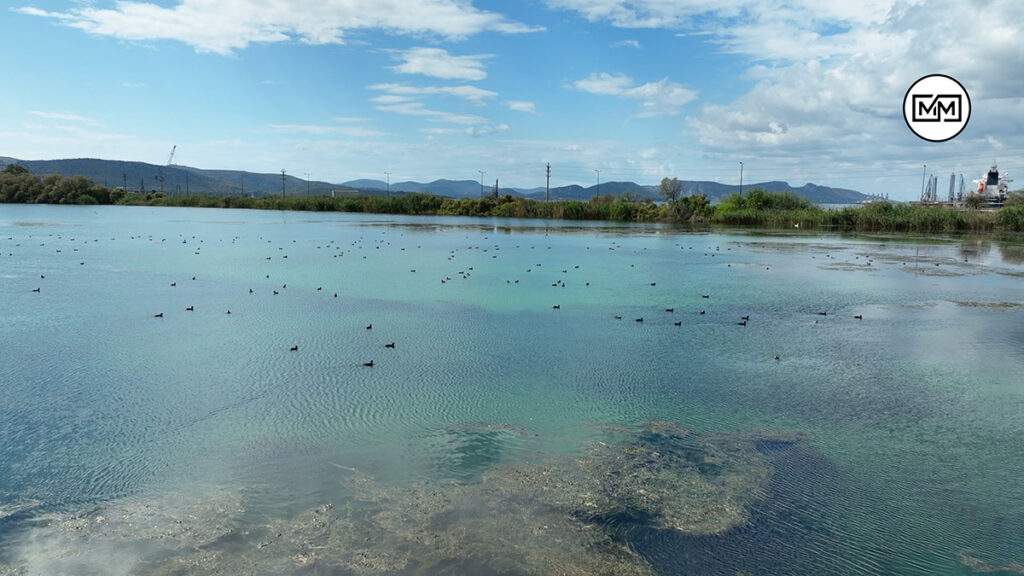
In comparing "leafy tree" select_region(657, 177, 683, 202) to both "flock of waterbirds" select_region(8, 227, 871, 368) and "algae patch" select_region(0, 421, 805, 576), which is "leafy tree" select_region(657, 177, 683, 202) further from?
"algae patch" select_region(0, 421, 805, 576)

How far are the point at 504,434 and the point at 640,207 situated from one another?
6537 cm

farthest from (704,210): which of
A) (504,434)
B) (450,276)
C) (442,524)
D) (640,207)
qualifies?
(442,524)

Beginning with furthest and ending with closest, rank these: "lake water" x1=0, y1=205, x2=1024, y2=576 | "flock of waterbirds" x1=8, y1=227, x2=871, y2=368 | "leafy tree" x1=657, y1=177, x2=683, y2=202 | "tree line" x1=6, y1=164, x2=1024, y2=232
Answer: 1. "leafy tree" x1=657, y1=177, x2=683, y2=202
2. "tree line" x1=6, y1=164, x2=1024, y2=232
3. "flock of waterbirds" x1=8, y1=227, x2=871, y2=368
4. "lake water" x1=0, y1=205, x2=1024, y2=576

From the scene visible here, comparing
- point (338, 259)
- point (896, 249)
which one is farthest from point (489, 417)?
point (896, 249)

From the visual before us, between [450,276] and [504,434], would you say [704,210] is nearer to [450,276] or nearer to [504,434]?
[450,276]

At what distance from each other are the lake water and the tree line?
1614 inches

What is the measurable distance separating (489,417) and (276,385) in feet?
10.2

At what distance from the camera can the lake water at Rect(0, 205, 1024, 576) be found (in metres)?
4.73

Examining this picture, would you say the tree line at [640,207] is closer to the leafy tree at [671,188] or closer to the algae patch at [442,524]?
the leafy tree at [671,188]

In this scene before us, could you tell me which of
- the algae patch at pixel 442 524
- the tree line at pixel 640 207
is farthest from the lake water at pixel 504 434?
the tree line at pixel 640 207

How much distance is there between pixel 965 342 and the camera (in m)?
11.8

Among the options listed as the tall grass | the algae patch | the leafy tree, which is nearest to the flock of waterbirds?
the algae patch

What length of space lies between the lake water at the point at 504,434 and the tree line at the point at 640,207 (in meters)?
41.0

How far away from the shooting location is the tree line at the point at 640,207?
1969 inches
